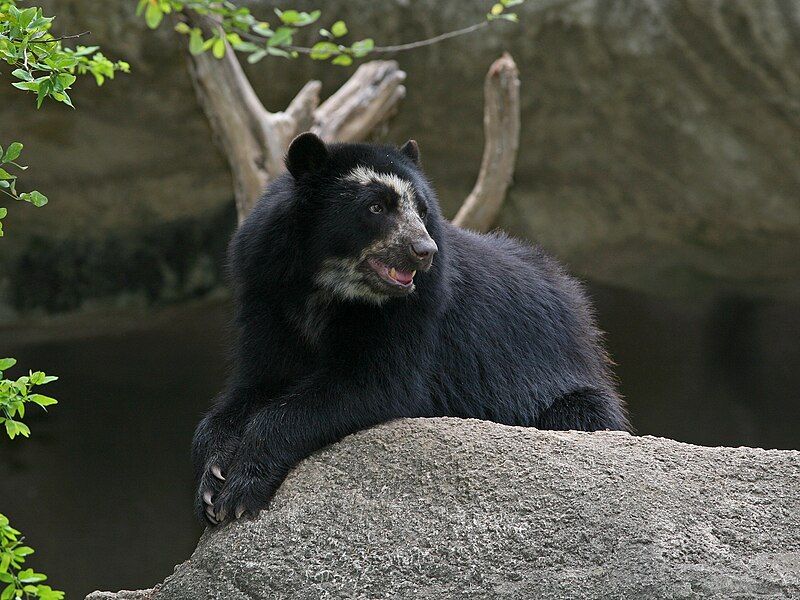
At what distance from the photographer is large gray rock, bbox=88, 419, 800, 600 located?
2830mm

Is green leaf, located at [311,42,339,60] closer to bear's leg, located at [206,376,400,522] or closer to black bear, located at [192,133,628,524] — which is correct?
black bear, located at [192,133,628,524]

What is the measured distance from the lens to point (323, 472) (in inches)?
128

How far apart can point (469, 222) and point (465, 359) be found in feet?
8.24

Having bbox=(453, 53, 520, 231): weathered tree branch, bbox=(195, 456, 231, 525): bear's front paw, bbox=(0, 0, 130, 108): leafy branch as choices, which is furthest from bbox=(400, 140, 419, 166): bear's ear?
bbox=(453, 53, 520, 231): weathered tree branch

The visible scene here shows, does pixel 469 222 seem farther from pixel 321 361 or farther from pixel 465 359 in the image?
pixel 321 361

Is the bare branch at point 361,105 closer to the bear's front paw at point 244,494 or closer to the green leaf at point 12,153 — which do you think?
the bear's front paw at point 244,494

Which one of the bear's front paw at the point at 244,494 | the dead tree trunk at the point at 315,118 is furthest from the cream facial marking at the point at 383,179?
the dead tree trunk at the point at 315,118

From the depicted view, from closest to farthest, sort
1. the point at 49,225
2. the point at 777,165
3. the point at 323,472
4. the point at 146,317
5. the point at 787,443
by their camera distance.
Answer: the point at 323,472, the point at 777,165, the point at 49,225, the point at 146,317, the point at 787,443

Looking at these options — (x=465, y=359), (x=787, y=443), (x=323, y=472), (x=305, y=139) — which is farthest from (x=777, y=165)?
(x=323, y=472)

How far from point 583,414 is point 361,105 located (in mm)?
2671

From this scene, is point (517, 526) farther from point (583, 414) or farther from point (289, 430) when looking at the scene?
point (583, 414)

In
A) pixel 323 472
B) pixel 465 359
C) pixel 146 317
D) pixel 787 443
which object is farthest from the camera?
pixel 787 443

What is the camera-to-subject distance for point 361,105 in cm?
628

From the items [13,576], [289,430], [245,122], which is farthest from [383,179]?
[245,122]
